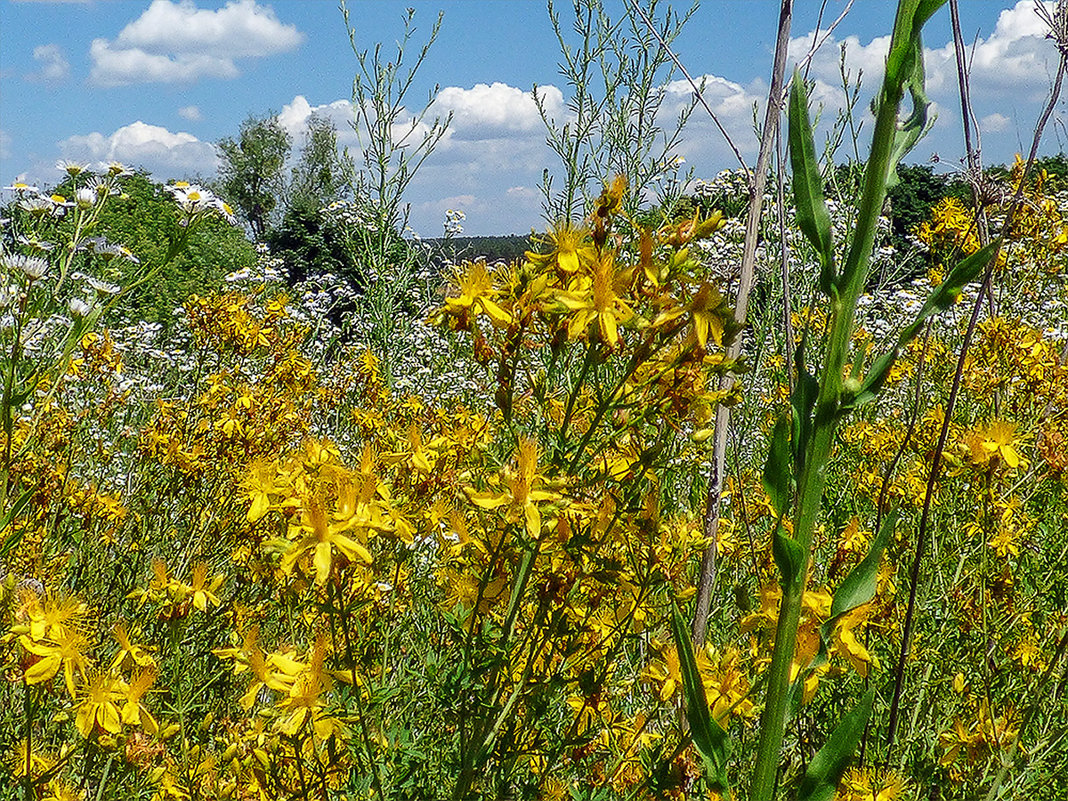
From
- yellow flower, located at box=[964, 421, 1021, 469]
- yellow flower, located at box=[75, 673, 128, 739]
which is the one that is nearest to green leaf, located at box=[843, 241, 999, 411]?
yellow flower, located at box=[75, 673, 128, 739]

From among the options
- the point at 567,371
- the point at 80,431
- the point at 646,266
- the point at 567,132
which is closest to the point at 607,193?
the point at 646,266

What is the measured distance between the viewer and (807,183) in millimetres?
790

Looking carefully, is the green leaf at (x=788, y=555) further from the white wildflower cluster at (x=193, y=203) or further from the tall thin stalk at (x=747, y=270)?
the white wildflower cluster at (x=193, y=203)

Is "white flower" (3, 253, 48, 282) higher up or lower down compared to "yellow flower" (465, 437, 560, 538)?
higher up

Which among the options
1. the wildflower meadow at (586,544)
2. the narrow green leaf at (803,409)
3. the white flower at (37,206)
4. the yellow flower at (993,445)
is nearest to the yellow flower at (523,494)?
the wildflower meadow at (586,544)

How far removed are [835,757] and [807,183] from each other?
1.64 feet

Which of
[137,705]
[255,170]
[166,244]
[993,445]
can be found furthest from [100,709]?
[255,170]

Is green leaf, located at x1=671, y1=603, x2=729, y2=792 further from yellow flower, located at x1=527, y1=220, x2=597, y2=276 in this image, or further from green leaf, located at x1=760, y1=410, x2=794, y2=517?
yellow flower, located at x1=527, y1=220, x2=597, y2=276

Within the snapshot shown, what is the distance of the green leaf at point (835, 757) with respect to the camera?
0.82 m

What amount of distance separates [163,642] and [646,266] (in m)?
1.68

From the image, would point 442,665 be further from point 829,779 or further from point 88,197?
point 88,197

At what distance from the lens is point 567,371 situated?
5.14 feet

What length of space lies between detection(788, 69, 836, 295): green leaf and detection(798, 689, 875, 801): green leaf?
1.25 feet

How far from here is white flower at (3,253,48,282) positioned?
6.18 feet
